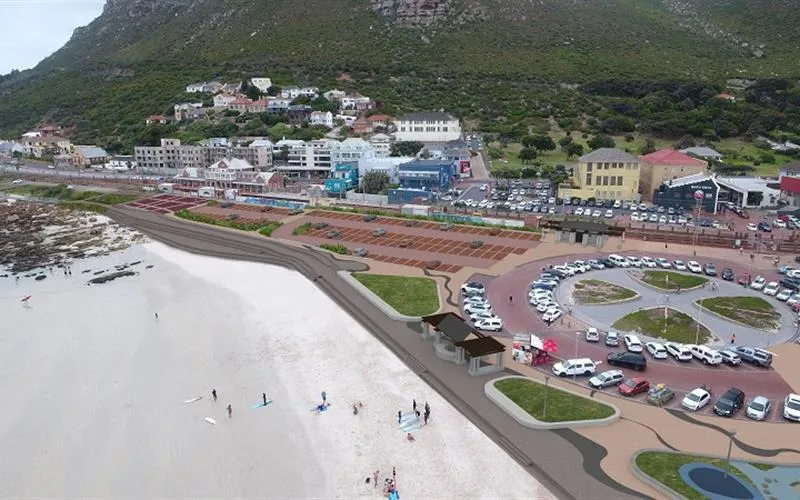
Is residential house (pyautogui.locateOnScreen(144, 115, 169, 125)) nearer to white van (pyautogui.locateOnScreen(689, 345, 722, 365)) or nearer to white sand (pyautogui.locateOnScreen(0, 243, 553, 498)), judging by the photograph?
white sand (pyautogui.locateOnScreen(0, 243, 553, 498))

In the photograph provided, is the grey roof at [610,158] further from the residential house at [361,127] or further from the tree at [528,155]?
the residential house at [361,127]

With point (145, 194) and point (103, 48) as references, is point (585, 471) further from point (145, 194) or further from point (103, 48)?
point (103, 48)

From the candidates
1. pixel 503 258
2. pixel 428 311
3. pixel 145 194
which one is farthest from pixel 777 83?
pixel 145 194

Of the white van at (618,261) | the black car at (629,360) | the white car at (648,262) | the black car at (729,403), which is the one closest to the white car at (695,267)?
the white car at (648,262)

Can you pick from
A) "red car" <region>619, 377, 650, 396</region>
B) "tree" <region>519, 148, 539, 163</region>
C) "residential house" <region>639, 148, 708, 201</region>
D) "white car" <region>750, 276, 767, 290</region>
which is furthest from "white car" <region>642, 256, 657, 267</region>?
"tree" <region>519, 148, 539, 163</region>

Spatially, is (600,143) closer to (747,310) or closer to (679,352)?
(747,310)

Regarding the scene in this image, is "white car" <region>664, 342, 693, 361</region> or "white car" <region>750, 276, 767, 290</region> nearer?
"white car" <region>664, 342, 693, 361</region>

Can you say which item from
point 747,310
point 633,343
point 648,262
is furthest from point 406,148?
point 633,343
